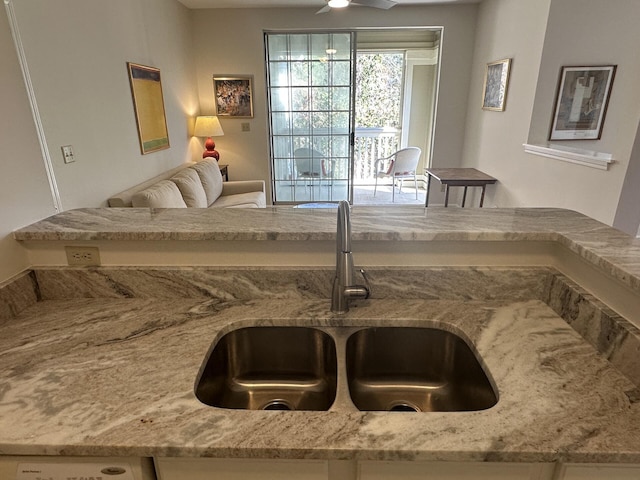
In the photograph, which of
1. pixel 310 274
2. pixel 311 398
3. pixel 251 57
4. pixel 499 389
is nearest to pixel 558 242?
pixel 499 389

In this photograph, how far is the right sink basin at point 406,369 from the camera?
1.03 metres

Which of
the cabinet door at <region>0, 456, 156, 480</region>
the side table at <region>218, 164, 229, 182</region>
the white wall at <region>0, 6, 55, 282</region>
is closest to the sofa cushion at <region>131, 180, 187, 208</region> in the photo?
the white wall at <region>0, 6, 55, 282</region>

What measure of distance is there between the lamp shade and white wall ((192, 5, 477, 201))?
41 cm

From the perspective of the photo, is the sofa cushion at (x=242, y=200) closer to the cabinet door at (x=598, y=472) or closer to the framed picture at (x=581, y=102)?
the framed picture at (x=581, y=102)

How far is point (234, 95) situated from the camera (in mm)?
5016

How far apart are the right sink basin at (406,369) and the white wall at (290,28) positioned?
4513mm

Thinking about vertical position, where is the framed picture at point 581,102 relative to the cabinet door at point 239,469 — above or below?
above

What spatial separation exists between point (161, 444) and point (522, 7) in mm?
4443

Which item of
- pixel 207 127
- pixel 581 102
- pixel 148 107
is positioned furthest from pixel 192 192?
pixel 581 102

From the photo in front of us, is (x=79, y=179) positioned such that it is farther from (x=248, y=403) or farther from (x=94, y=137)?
(x=248, y=403)

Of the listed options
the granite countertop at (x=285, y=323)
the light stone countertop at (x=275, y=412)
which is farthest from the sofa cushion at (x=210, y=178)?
the light stone countertop at (x=275, y=412)

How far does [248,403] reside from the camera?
3.48ft

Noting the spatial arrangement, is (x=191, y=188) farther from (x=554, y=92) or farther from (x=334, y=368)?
(x=554, y=92)

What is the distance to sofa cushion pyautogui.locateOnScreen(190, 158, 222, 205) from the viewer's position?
13.3ft
